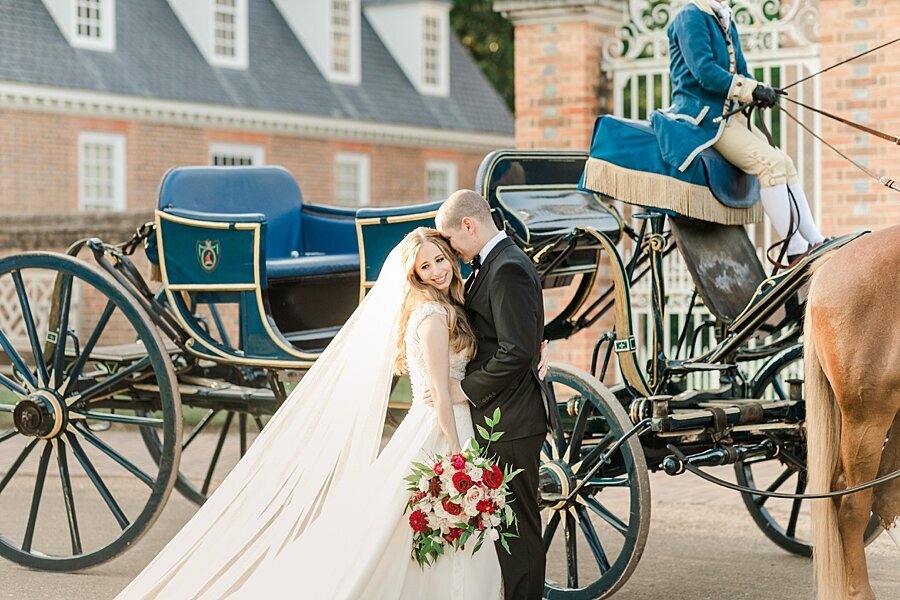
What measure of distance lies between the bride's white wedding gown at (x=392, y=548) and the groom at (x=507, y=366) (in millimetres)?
100

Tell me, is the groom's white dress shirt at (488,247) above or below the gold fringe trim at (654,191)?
below

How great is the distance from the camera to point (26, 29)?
75.3ft

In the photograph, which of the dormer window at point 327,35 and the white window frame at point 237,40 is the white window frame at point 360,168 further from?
the white window frame at point 237,40

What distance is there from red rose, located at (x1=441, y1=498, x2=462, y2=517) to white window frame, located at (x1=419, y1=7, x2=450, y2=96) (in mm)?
24712

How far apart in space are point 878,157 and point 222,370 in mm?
4964

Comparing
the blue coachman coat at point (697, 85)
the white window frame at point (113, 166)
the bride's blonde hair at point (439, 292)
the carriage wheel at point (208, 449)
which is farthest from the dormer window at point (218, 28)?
the bride's blonde hair at point (439, 292)

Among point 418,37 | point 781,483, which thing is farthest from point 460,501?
point 418,37

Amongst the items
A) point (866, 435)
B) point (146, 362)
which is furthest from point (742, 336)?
point (146, 362)

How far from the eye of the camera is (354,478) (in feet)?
17.0

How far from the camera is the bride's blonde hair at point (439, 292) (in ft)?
16.2

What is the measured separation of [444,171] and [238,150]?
16.9ft

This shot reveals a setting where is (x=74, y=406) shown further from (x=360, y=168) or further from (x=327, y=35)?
(x=327, y=35)

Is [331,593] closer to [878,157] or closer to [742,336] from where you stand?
[742,336]

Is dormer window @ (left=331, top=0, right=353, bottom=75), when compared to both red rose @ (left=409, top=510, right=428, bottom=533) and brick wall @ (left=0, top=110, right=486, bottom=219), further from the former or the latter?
red rose @ (left=409, top=510, right=428, bottom=533)
